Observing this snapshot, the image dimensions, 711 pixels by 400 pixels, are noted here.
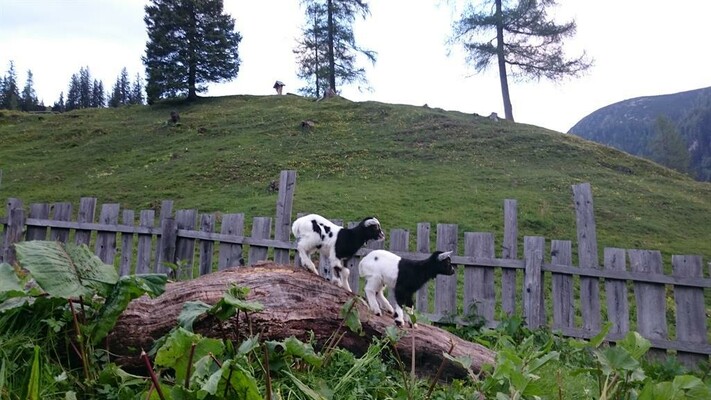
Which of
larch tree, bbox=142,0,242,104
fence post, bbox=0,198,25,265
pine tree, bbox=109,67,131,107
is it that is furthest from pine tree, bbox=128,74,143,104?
fence post, bbox=0,198,25,265

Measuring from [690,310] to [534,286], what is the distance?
1.73 metres

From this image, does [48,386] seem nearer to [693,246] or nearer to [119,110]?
[693,246]

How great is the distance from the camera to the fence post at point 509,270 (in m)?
6.57

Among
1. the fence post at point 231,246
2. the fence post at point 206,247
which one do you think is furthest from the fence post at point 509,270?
the fence post at point 206,247

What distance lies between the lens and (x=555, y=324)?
251 inches

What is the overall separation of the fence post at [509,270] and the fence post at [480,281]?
16cm

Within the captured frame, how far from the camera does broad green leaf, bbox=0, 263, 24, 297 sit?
78.8 inches

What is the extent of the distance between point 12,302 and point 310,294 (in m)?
1.71

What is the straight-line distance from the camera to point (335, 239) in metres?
4.29

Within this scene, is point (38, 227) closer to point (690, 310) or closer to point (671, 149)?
point (690, 310)

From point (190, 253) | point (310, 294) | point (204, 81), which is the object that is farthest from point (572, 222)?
point (204, 81)

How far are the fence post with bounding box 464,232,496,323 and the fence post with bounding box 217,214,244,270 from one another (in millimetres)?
3319

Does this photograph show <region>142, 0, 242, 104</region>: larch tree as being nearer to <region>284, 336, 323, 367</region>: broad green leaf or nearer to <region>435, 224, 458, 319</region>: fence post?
<region>435, 224, 458, 319</region>: fence post

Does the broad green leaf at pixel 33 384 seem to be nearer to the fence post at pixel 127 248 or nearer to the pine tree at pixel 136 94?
the fence post at pixel 127 248
